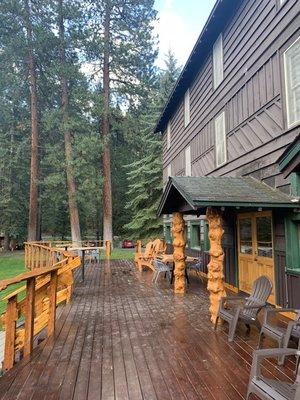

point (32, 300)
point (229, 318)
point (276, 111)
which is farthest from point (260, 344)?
point (276, 111)

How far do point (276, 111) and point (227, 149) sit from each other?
2.50 meters

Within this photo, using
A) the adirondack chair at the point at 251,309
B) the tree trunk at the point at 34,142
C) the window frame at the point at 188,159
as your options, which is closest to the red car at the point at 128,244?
the tree trunk at the point at 34,142

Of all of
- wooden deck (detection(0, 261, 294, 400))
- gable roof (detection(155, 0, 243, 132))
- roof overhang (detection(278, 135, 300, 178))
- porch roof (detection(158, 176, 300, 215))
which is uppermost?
gable roof (detection(155, 0, 243, 132))

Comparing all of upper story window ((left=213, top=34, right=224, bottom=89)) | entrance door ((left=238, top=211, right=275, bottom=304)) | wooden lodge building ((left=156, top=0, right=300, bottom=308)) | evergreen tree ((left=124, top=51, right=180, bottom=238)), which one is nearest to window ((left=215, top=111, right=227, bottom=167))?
wooden lodge building ((left=156, top=0, right=300, bottom=308))

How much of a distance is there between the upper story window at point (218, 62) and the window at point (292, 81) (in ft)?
10.3

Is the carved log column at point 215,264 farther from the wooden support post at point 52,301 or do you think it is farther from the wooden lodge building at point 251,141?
the wooden support post at point 52,301

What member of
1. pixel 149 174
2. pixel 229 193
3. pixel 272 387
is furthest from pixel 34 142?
pixel 272 387

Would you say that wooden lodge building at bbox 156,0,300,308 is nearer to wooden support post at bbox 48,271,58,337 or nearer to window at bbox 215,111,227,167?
window at bbox 215,111,227,167

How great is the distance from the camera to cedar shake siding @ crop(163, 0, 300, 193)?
5.55 m

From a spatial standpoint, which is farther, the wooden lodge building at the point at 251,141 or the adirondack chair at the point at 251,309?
the wooden lodge building at the point at 251,141

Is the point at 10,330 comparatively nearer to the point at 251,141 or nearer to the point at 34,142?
the point at 251,141

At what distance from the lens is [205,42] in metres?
9.10

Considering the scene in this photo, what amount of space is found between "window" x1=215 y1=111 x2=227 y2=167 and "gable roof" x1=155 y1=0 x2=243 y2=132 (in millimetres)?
2209

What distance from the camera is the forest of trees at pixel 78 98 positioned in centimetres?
1969
